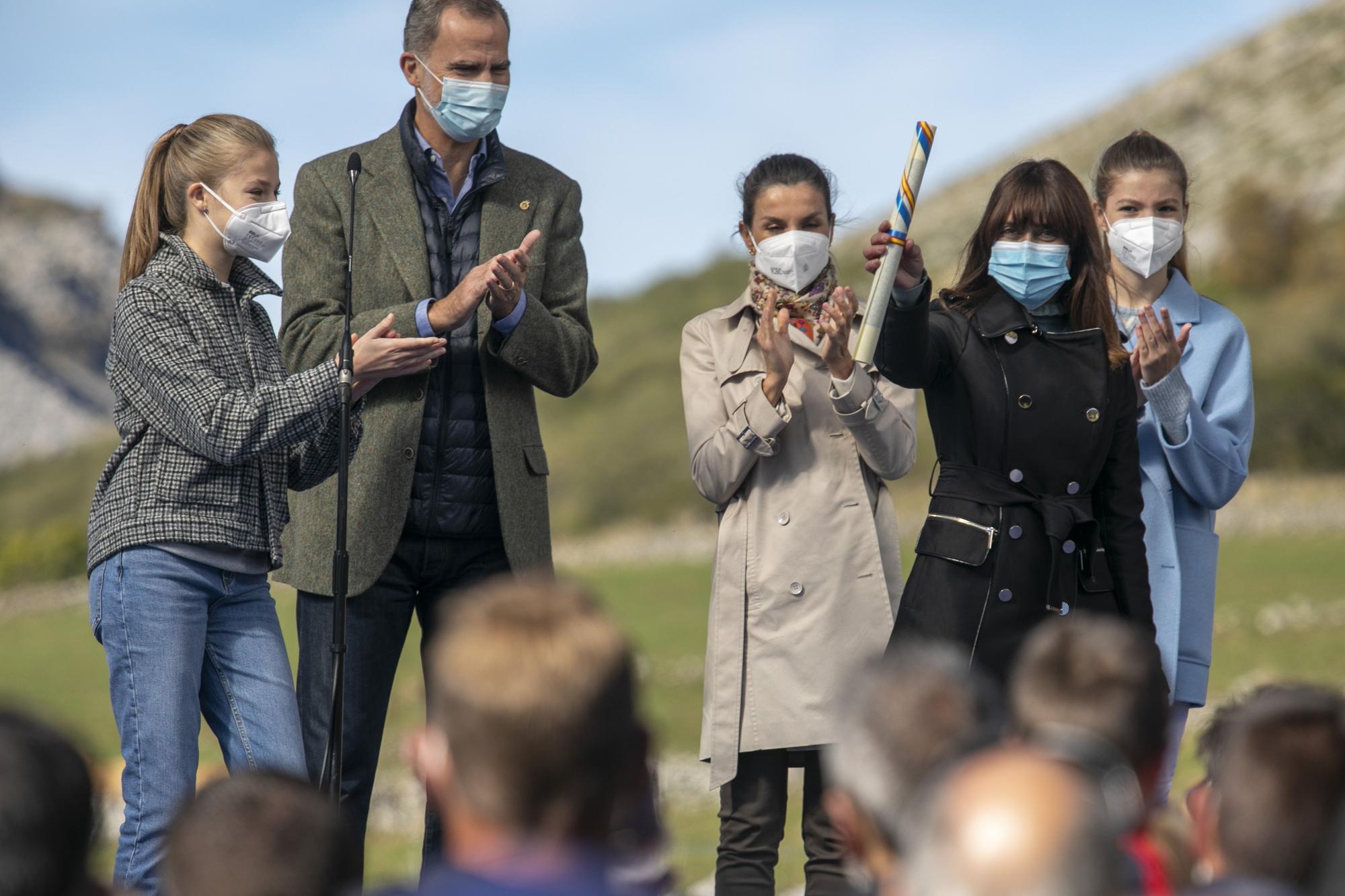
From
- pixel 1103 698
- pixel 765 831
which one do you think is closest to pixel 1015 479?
pixel 765 831

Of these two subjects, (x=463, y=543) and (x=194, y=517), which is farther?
(x=463, y=543)

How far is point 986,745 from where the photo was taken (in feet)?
7.82

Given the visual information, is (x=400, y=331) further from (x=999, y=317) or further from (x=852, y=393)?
(x=999, y=317)

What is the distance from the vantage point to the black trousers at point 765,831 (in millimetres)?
4441

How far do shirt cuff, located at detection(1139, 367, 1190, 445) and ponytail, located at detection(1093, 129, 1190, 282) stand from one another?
595 millimetres

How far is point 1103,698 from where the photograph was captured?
2.76 m

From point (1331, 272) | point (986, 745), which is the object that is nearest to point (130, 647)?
point (986, 745)

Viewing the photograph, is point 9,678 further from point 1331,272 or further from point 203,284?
point 1331,272

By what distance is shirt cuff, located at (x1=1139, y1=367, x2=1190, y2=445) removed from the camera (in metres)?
4.51

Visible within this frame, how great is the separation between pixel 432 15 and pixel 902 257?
1.51 metres

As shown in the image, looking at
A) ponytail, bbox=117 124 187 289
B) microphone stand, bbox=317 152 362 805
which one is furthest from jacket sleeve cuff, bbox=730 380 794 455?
ponytail, bbox=117 124 187 289

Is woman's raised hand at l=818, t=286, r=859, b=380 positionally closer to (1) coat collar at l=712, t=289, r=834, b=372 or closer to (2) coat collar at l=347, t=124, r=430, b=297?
(1) coat collar at l=712, t=289, r=834, b=372

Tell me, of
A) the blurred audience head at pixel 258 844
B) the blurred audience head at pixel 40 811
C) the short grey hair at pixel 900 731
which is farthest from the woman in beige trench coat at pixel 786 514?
the blurred audience head at pixel 40 811

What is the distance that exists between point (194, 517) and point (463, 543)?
79 cm
